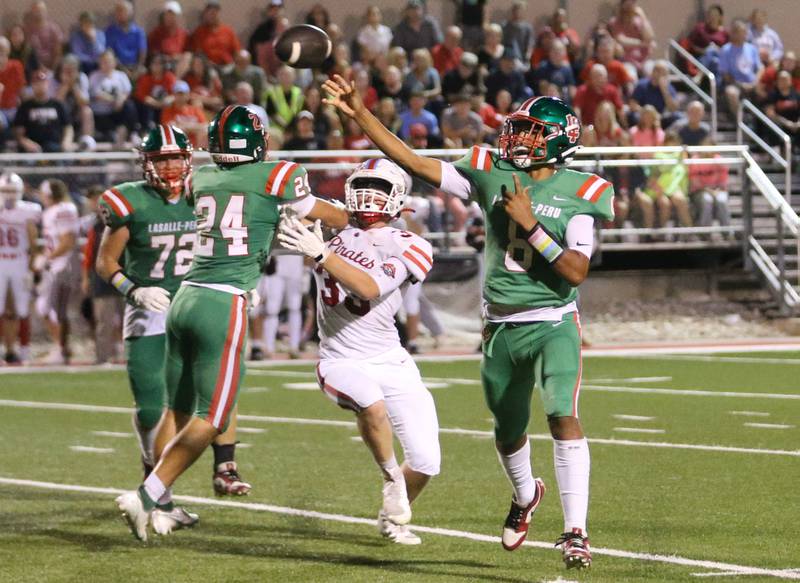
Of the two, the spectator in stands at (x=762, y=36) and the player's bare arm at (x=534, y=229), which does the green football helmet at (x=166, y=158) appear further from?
the spectator in stands at (x=762, y=36)

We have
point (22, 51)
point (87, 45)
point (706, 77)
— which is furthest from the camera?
point (706, 77)

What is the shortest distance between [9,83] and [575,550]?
42.6ft

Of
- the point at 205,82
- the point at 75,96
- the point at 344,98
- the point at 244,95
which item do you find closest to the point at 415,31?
the point at 205,82

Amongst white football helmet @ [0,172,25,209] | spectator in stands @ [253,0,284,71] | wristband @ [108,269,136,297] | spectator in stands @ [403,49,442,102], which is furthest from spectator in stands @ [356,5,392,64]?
wristband @ [108,269,136,297]

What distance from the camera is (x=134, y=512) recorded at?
616 centimetres

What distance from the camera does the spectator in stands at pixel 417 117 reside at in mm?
18156

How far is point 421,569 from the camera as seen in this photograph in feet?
19.6

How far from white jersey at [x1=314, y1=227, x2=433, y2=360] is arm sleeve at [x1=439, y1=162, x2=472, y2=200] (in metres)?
0.28

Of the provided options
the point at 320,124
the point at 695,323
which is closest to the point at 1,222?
the point at 320,124

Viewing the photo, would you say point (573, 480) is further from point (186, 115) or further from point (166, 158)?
point (186, 115)

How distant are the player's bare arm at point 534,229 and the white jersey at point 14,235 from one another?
1031 centimetres

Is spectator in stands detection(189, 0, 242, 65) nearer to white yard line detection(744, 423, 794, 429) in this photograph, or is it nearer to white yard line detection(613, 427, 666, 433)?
white yard line detection(613, 427, 666, 433)

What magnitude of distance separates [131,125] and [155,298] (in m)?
10.6

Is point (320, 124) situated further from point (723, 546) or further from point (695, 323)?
point (723, 546)
